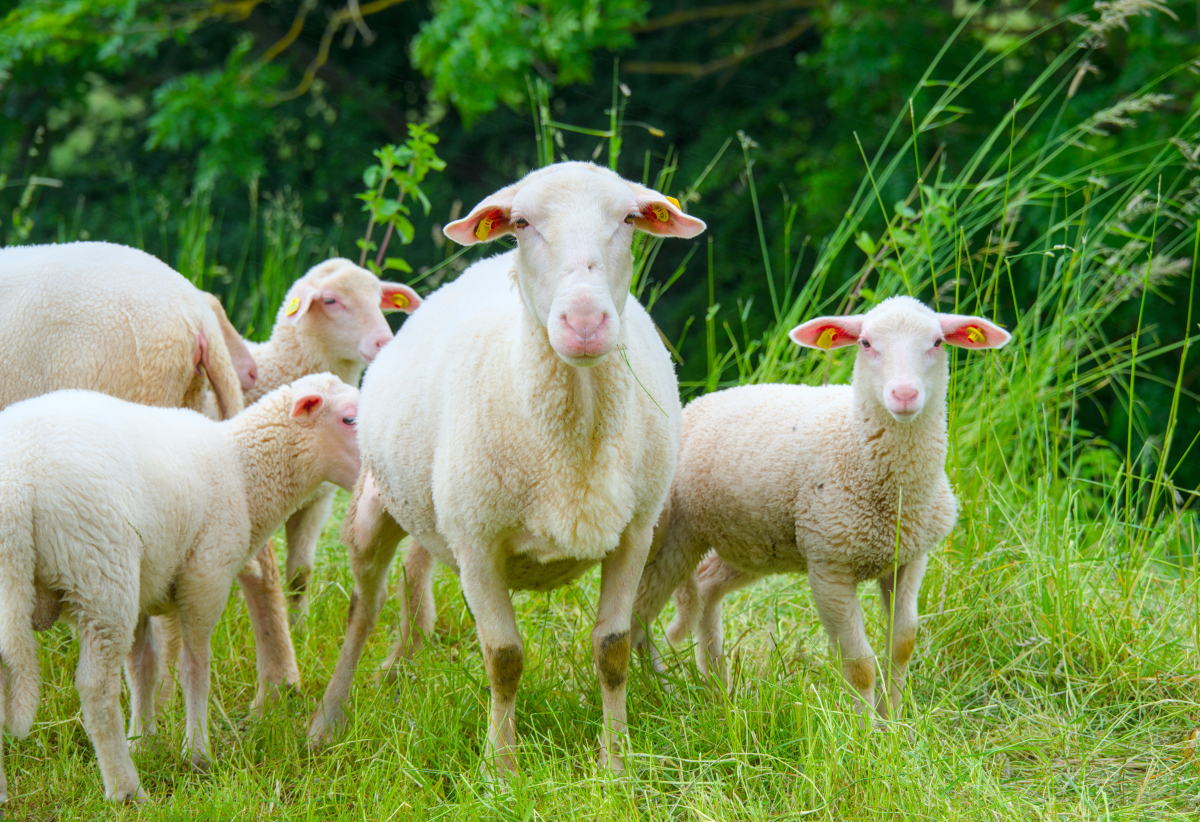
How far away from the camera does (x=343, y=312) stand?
429 centimetres

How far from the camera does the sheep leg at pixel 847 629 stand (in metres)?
3.02

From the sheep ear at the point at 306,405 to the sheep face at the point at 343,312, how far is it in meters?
0.72

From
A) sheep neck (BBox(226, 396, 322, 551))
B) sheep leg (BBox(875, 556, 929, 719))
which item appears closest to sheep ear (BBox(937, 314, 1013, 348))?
sheep leg (BBox(875, 556, 929, 719))

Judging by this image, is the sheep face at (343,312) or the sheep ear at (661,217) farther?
the sheep face at (343,312)

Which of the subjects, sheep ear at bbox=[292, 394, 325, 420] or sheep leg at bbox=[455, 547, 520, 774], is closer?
sheep leg at bbox=[455, 547, 520, 774]

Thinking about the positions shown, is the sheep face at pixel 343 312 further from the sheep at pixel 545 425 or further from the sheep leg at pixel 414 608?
the sheep at pixel 545 425

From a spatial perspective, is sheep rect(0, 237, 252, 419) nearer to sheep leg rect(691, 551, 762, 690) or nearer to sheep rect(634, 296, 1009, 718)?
sheep rect(634, 296, 1009, 718)

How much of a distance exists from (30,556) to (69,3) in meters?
5.89

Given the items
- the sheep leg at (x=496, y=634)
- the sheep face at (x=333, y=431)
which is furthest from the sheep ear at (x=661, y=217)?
the sheep face at (x=333, y=431)

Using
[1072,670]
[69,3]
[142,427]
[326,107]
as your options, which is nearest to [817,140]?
[326,107]

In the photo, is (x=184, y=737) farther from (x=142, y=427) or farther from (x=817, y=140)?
(x=817, y=140)

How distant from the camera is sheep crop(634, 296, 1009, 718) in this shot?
9.86ft

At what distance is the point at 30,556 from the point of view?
2682 mm

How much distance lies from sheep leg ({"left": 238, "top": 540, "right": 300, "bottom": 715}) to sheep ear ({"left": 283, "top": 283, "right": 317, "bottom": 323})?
100cm
